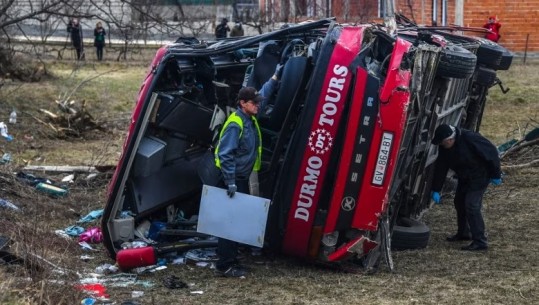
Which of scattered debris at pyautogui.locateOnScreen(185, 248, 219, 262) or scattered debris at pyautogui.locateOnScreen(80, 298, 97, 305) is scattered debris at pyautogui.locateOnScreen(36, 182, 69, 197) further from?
scattered debris at pyautogui.locateOnScreen(80, 298, 97, 305)

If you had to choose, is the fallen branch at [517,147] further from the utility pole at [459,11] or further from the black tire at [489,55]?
the utility pole at [459,11]

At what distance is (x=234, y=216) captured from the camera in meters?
7.59

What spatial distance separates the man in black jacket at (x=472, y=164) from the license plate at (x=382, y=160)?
1403mm

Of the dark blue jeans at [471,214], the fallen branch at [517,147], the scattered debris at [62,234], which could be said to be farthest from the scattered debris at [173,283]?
the fallen branch at [517,147]

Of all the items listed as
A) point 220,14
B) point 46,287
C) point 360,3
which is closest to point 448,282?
point 46,287

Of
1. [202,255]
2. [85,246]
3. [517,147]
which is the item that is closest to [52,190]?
[85,246]

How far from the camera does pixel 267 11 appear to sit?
102 ft

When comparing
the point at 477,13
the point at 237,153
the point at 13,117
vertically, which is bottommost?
the point at 13,117

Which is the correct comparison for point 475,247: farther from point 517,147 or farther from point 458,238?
point 517,147

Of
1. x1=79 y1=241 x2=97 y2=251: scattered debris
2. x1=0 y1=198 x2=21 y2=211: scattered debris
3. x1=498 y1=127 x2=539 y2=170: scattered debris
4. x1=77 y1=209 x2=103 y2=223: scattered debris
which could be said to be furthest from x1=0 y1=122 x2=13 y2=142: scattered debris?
x1=498 y1=127 x2=539 y2=170: scattered debris

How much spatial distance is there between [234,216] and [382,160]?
1231 millimetres

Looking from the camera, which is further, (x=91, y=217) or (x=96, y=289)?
(x=91, y=217)

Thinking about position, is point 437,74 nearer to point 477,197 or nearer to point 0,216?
point 477,197

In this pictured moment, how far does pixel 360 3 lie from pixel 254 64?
21.5 metres
